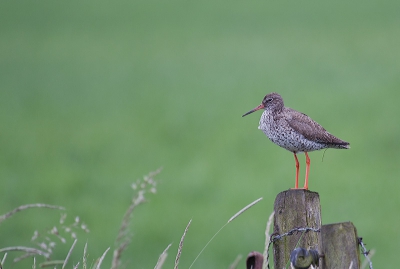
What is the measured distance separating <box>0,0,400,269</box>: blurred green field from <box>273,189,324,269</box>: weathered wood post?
2.80ft

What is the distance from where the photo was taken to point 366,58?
2444 cm

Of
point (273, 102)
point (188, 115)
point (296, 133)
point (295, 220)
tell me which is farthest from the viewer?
point (188, 115)

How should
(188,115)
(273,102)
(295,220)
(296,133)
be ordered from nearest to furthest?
(295,220) → (296,133) → (273,102) → (188,115)

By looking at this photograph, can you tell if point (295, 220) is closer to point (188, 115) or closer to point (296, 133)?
point (296, 133)

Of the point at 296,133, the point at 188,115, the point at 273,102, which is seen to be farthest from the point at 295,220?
the point at 188,115

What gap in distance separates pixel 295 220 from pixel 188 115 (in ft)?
49.9

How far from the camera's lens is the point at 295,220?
12.2ft

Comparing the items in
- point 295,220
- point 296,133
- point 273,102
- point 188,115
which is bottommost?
point 295,220

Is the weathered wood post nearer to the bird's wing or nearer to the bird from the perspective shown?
the bird

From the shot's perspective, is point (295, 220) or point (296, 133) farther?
point (296, 133)

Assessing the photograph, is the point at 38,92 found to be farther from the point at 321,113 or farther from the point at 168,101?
the point at 321,113

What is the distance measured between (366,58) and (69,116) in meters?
11.6

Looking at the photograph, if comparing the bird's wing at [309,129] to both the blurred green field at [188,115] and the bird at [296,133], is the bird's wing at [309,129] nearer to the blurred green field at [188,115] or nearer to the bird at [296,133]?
the bird at [296,133]

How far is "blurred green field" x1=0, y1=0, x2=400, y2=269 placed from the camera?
483 inches
